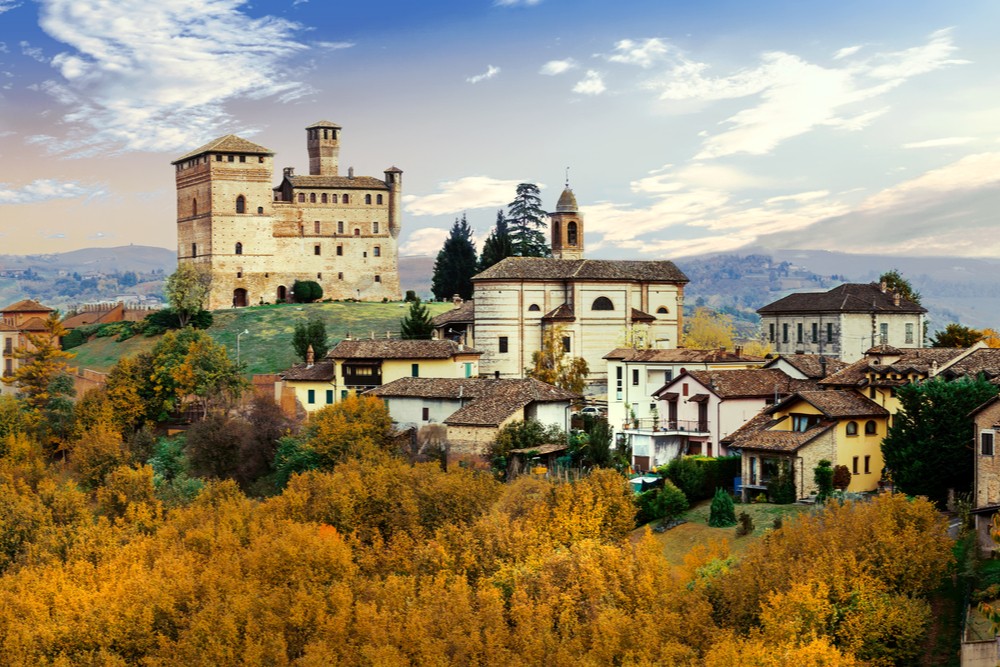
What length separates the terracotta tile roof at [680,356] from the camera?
5678cm

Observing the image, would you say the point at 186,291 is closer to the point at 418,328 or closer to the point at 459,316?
the point at 418,328

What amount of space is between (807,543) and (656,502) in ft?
40.6

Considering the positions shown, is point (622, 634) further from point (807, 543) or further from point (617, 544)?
point (617, 544)

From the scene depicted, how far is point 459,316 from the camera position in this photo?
2849 inches

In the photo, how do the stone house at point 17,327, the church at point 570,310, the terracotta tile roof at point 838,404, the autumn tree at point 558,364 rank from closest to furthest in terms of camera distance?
the terracotta tile roof at point 838,404 → the autumn tree at point 558,364 → the church at point 570,310 → the stone house at point 17,327

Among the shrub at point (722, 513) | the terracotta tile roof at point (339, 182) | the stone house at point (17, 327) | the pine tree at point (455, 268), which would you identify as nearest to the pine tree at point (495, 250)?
the pine tree at point (455, 268)

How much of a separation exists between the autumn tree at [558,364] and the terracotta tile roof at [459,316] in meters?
5.65

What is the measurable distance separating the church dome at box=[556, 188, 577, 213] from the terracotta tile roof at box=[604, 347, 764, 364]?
16.9 m

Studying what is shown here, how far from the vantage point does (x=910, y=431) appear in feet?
129

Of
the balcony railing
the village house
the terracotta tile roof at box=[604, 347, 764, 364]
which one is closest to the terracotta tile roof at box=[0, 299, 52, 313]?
the terracotta tile roof at box=[604, 347, 764, 364]

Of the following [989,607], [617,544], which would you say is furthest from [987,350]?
[989,607]

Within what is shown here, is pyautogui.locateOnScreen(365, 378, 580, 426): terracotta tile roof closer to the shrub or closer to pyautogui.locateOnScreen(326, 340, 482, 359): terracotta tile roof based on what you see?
pyautogui.locateOnScreen(326, 340, 482, 359): terracotta tile roof

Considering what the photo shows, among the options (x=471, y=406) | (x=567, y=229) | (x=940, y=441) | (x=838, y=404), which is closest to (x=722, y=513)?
(x=838, y=404)

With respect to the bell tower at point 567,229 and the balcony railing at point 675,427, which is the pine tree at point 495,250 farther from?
the balcony railing at point 675,427
